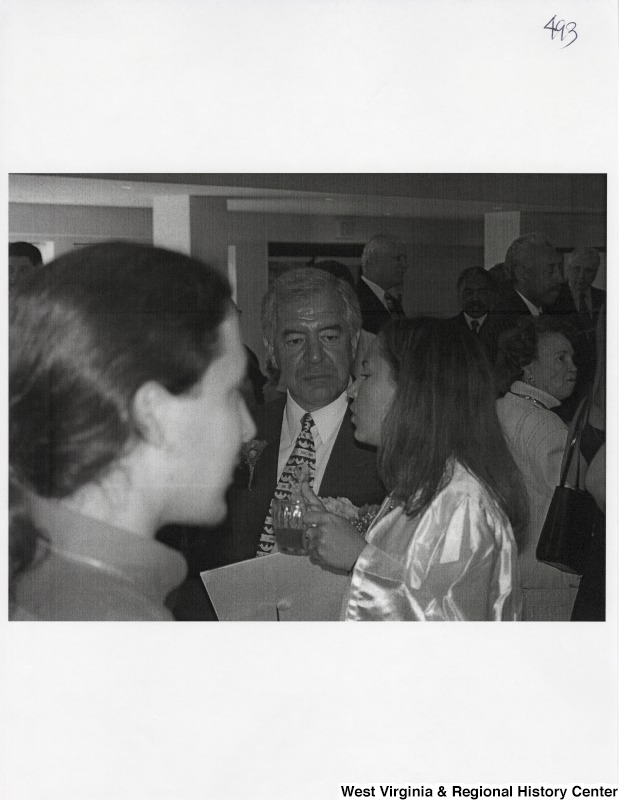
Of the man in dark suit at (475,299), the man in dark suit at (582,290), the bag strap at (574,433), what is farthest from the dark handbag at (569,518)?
the man in dark suit at (475,299)

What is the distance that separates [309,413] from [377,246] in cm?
49

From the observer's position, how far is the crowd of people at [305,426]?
242cm

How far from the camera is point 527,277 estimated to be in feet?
8.01

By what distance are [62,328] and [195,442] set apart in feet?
1.55

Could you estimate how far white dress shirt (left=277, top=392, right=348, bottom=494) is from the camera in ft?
8.11

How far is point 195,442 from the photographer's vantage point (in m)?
2.45

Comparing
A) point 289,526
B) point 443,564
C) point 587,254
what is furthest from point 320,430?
point 587,254

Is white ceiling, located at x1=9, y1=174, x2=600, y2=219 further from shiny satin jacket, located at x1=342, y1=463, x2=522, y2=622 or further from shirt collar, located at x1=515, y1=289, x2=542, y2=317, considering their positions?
shiny satin jacket, located at x1=342, y1=463, x2=522, y2=622

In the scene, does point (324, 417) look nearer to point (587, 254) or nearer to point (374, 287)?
point (374, 287)

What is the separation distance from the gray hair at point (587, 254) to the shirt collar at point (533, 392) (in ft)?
1.17

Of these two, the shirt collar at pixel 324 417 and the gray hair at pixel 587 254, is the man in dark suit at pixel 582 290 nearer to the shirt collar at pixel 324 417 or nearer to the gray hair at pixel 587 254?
the gray hair at pixel 587 254
